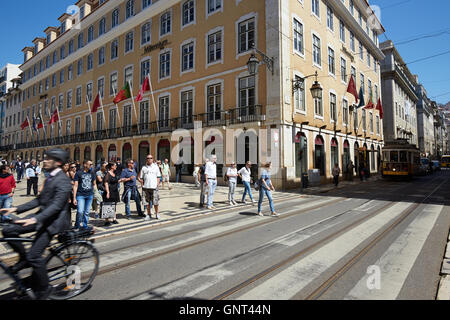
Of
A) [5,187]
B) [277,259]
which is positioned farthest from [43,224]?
[5,187]

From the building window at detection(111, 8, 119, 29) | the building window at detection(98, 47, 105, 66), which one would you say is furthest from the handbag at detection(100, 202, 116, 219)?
the building window at detection(98, 47, 105, 66)

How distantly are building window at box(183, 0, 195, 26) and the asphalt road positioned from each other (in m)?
19.1

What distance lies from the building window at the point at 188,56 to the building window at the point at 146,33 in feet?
17.5

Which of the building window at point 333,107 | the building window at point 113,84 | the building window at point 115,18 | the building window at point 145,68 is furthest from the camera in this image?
the building window at point 115,18

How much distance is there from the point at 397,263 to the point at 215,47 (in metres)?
18.6

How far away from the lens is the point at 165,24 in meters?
23.0

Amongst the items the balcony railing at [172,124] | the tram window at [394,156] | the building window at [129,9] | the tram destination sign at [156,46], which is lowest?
the tram window at [394,156]

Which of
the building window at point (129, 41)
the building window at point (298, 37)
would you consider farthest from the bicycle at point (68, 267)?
the building window at point (129, 41)

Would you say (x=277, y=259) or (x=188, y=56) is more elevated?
(x=188, y=56)

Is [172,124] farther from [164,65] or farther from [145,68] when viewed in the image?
[145,68]

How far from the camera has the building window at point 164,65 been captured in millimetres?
22594

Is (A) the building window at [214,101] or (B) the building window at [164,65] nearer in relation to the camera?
(A) the building window at [214,101]

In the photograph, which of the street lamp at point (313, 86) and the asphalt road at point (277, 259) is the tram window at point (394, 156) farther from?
the asphalt road at point (277, 259)

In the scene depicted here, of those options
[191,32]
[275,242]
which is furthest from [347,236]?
[191,32]
